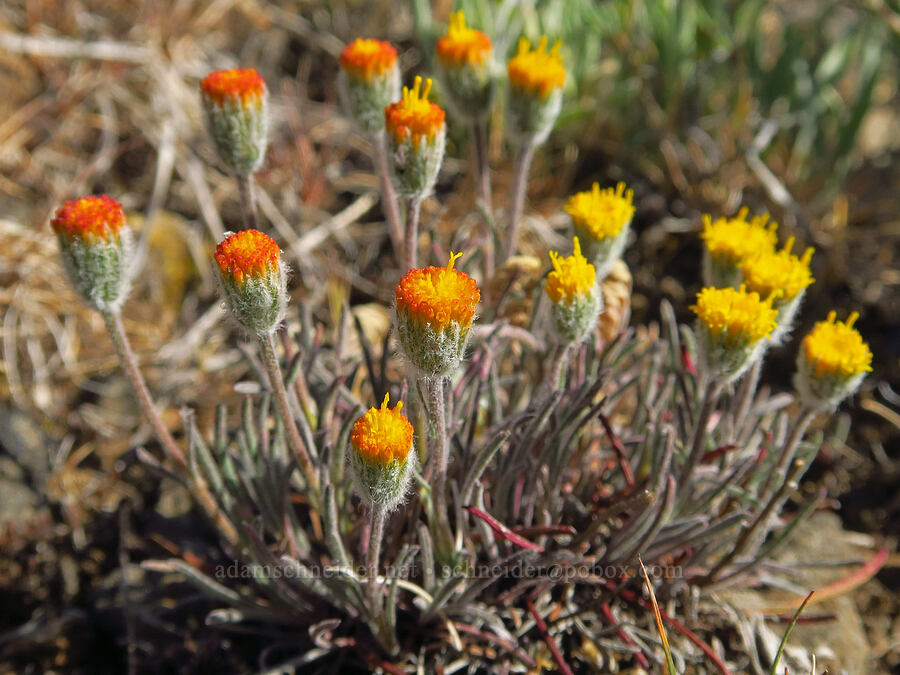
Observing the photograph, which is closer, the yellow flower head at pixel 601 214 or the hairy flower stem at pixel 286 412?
the hairy flower stem at pixel 286 412

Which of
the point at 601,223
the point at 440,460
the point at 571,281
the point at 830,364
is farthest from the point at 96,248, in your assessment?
the point at 830,364

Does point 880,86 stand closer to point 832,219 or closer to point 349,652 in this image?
point 832,219

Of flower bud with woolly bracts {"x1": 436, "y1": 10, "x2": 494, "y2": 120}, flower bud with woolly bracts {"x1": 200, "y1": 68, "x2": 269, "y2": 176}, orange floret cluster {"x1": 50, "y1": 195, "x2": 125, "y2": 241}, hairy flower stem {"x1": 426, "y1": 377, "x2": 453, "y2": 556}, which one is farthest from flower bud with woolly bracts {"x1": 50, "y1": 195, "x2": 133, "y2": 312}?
flower bud with woolly bracts {"x1": 436, "y1": 10, "x2": 494, "y2": 120}

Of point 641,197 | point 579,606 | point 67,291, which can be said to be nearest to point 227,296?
point 579,606

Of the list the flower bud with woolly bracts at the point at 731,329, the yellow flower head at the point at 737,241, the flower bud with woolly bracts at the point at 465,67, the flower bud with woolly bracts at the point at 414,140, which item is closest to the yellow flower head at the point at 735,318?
the flower bud with woolly bracts at the point at 731,329

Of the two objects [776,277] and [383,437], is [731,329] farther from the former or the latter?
[383,437]

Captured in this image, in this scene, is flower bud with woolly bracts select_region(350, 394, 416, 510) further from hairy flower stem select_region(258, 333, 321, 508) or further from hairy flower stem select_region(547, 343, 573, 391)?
hairy flower stem select_region(547, 343, 573, 391)

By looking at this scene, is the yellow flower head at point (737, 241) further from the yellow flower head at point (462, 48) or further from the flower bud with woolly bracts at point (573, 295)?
the yellow flower head at point (462, 48)
